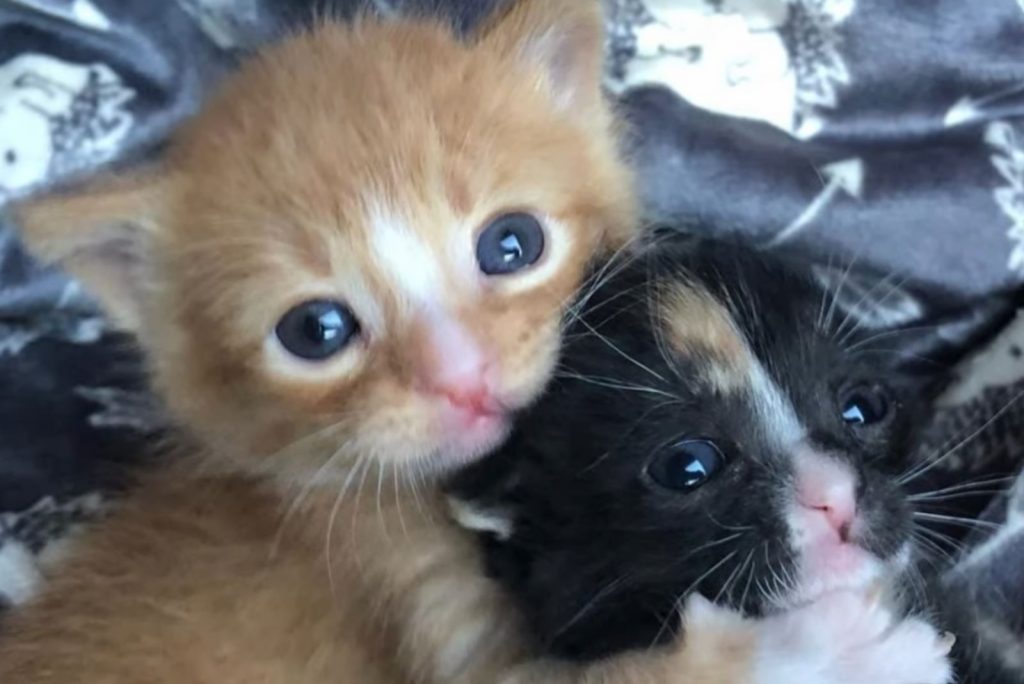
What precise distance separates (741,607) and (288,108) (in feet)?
2.46

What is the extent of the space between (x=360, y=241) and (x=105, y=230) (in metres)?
0.41

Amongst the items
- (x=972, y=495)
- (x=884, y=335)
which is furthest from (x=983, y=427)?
(x=884, y=335)

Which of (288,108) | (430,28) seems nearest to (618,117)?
(430,28)

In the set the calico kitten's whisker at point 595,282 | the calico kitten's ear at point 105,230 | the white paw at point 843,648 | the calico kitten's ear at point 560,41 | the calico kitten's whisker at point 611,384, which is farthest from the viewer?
the calico kitten's ear at point 560,41

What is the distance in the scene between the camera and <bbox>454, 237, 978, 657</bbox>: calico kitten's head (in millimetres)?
1307

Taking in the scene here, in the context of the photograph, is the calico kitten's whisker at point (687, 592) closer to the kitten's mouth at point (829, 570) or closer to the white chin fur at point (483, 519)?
the kitten's mouth at point (829, 570)

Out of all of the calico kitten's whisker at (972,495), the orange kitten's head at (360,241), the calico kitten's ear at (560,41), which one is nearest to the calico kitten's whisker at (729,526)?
the orange kitten's head at (360,241)

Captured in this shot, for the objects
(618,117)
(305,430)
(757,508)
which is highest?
(618,117)

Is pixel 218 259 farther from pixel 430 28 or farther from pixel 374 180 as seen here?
pixel 430 28

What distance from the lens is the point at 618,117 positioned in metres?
1.89

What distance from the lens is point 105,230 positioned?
1656 mm

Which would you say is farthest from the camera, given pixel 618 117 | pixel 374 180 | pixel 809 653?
pixel 618 117

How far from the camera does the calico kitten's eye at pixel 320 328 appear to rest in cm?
144

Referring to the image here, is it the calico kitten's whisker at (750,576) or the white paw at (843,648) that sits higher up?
the calico kitten's whisker at (750,576)
